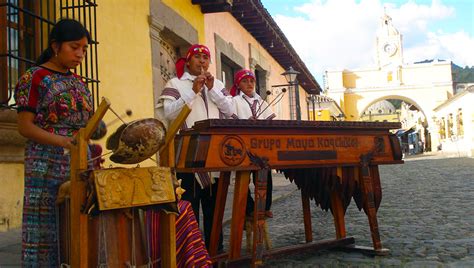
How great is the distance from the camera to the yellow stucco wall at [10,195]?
412 centimetres

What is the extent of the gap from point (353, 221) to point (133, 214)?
11.9ft

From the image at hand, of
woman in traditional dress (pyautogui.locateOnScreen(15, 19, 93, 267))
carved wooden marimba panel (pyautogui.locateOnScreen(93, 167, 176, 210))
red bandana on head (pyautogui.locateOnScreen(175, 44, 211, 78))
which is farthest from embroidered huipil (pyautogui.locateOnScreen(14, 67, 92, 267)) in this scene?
red bandana on head (pyautogui.locateOnScreen(175, 44, 211, 78))

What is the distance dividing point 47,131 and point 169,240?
2.40 ft

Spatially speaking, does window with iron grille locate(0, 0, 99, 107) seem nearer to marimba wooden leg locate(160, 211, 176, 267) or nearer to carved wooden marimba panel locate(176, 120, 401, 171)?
carved wooden marimba panel locate(176, 120, 401, 171)

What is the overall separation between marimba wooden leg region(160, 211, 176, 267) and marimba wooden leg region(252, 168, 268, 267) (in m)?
0.90

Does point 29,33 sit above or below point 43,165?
above

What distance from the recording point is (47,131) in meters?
2.21

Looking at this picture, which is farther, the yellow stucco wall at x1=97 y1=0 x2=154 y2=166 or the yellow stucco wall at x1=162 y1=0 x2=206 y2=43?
the yellow stucco wall at x1=162 y1=0 x2=206 y2=43

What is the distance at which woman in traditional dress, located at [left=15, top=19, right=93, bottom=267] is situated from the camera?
2.19 meters

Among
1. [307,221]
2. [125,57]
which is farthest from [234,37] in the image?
[307,221]

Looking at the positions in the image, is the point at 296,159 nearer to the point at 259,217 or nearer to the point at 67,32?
the point at 259,217

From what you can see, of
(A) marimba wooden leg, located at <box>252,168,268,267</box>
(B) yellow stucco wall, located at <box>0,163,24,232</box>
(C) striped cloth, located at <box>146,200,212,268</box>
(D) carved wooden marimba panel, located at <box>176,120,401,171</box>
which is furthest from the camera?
(B) yellow stucco wall, located at <box>0,163,24,232</box>

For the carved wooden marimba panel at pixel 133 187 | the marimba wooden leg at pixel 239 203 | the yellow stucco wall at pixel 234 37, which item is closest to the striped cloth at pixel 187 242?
the carved wooden marimba panel at pixel 133 187

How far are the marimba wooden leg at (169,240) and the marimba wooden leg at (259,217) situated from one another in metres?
0.90
